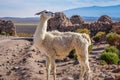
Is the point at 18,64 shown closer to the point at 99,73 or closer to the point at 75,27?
the point at 99,73

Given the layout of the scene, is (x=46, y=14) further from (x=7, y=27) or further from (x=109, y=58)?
(x=7, y=27)

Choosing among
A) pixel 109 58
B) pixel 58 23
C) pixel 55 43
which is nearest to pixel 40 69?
pixel 109 58

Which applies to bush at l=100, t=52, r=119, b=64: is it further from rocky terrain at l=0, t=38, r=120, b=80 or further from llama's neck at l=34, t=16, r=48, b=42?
llama's neck at l=34, t=16, r=48, b=42

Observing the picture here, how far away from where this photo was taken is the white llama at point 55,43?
45.6ft

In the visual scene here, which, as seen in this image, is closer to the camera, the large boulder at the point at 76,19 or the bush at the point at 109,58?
the bush at the point at 109,58

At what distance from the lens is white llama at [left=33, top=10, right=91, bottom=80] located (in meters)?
13.9

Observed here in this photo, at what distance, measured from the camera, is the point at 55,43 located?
46.9 ft

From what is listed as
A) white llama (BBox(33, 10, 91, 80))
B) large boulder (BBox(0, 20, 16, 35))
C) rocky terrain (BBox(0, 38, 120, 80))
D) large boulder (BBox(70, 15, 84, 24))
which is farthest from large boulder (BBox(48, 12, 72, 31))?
white llama (BBox(33, 10, 91, 80))

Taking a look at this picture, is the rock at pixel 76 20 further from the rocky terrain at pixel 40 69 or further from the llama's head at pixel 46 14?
the llama's head at pixel 46 14

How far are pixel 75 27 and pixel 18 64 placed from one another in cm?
2890

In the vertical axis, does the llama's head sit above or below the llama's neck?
above

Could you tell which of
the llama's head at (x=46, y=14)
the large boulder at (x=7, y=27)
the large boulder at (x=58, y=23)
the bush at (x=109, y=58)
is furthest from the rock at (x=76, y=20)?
the llama's head at (x=46, y=14)

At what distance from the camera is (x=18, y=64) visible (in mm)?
20672

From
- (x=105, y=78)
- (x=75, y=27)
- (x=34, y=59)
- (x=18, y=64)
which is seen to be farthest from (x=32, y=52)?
(x=75, y=27)
